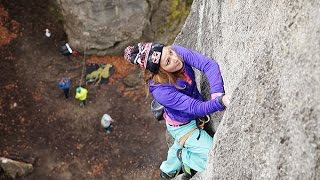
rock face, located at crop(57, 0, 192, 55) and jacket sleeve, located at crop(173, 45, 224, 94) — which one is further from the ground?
jacket sleeve, located at crop(173, 45, 224, 94)

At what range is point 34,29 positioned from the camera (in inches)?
833

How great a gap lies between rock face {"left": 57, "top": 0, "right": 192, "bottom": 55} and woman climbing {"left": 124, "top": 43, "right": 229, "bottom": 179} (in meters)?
13.4

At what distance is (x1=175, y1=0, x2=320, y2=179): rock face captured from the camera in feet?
12.1

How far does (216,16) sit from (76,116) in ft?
42.3

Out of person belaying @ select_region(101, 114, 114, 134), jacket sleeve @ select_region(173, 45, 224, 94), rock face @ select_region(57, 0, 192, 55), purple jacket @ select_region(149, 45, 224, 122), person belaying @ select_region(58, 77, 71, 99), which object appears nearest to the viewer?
purple jacket @ select_region(149, 45, 224, 122)

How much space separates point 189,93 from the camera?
6.39 metres

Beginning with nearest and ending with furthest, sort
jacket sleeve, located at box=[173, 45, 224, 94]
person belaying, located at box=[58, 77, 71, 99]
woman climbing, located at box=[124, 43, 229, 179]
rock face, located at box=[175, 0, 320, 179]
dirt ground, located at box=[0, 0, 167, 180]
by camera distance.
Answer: rock face, located at box=[175, 0, 320, 179] < woman climbing, located at box=[124, 43, 229, 179] < jacket sleeve, located at box=[173, 45, 224, 94] < dirt ground, located at box=[0, 0, 167, 180] < person belaying, located at box=[58, 77, 71, 99]

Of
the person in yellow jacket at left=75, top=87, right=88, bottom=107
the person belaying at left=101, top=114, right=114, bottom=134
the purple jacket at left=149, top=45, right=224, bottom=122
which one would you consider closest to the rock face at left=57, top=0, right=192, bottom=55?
the person in yellow jacket at left=75, top=87, right=88, bottom=107

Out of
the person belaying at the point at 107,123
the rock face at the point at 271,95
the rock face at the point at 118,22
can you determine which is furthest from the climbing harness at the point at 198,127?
the rock face at the point at 118,22

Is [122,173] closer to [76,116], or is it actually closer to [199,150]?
[76,116]

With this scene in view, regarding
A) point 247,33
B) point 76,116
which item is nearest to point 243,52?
point 247,33

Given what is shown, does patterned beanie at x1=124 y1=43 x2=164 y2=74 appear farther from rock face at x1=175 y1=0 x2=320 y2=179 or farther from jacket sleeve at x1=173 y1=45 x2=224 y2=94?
rock face at x1=175 y1=0 x2=320 y2=179

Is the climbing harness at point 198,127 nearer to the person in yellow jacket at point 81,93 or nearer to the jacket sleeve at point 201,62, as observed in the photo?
the jacket sleeve at point 201,62

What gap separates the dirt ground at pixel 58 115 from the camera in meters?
17.5
